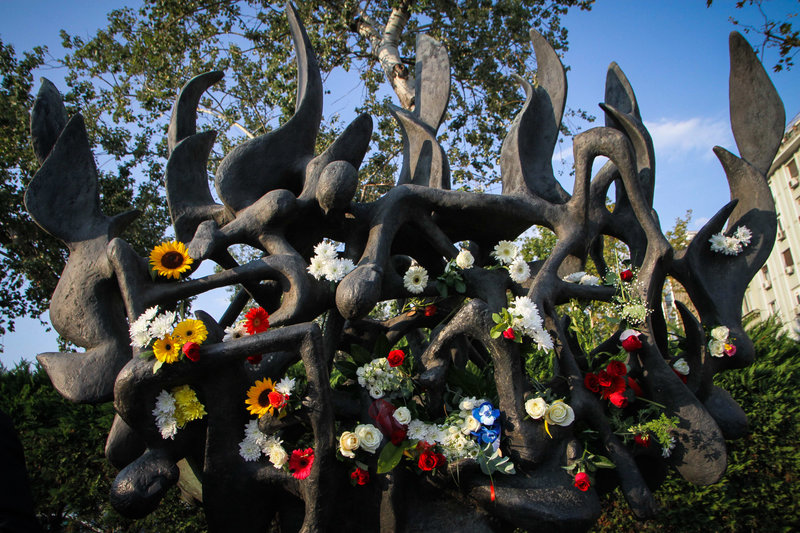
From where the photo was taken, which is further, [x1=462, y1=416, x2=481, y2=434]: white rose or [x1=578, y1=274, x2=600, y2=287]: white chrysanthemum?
[x1=578, y1=274, x2=600, y2=287]: white chrysanthemum

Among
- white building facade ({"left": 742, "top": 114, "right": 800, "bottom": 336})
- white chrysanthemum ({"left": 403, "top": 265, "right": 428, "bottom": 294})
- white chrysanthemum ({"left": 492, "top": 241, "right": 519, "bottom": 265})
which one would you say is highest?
white building facade ({"left": 742, "top": 114, "right": 800, "bottom": 336})

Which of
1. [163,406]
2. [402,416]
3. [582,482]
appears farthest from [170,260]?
[582,482]

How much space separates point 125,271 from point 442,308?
6.60ft

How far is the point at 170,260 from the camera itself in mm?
3418

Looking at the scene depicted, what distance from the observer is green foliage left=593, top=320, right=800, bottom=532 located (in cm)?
604

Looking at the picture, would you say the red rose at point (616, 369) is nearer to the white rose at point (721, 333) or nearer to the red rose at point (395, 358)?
the white rose at point (721, 333)

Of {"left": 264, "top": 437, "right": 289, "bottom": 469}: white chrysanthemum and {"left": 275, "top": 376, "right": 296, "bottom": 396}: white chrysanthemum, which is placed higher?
{"left": 275, "top": 376, "right": 296, "bottom": 396}: white chrysanthemum

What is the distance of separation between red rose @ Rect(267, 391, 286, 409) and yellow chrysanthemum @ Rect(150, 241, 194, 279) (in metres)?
0.96

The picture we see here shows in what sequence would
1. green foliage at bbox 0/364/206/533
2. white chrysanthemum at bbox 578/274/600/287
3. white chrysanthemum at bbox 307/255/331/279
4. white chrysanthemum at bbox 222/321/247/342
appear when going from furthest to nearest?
green foliage at bbox 0/364/206/533
white chrysanthemum at bbox 578/274/600/287
white chrysanthemum at bbox 307/255/331/279
white chrysanthemum at bbox 222/321/247/342

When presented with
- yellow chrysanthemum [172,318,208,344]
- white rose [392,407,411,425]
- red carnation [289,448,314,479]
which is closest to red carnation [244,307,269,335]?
yellow chrysanthemum [172,318,208,344]

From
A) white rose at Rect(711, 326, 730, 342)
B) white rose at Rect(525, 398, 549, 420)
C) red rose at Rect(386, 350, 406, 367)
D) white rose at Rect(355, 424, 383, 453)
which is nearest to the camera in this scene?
white rose at Rect(355, 424, 383, 453)

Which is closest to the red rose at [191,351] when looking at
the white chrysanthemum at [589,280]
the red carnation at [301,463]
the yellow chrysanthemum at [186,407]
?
the yellow chrysanthemum at [186,407]

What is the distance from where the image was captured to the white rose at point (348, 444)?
3.04m

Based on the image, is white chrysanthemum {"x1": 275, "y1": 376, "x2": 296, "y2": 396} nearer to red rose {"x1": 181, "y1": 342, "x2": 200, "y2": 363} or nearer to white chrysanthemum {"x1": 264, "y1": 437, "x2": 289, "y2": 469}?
white chrysanthemum {"x1": 264, "y1": 437, "x2": 289, "y2": 469}
